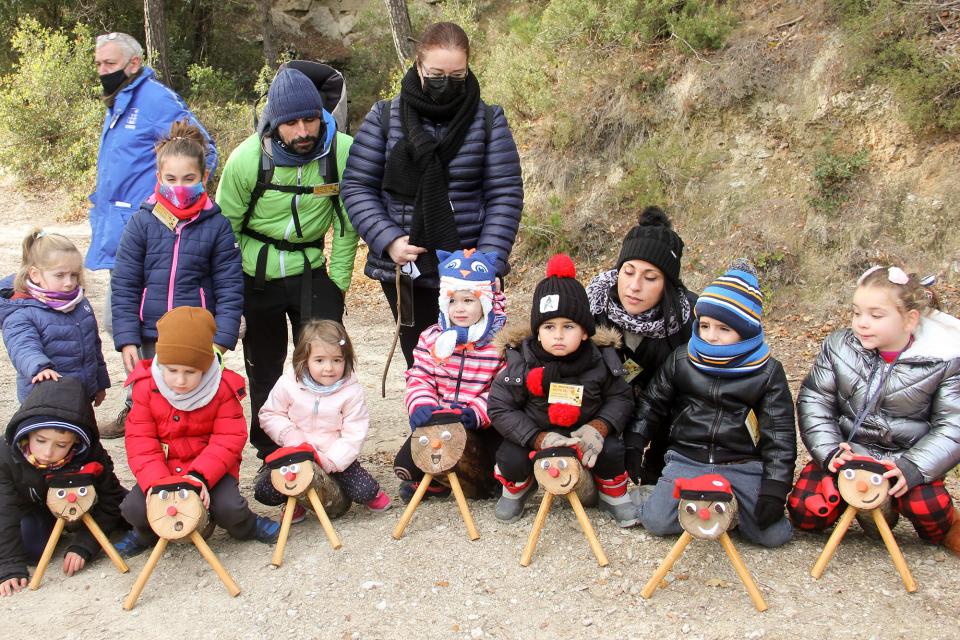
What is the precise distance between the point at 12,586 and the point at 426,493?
1.99m

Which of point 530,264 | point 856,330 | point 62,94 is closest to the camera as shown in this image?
point 856,330

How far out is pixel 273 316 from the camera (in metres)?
4.68

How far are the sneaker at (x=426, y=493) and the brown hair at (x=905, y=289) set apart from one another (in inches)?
91.7

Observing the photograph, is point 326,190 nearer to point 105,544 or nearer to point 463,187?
point 463,187

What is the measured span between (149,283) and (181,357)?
802 mm

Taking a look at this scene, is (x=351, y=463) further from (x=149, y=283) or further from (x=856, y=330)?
(x=856, y=330)

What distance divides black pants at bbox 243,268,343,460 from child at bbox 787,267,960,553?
2617mm

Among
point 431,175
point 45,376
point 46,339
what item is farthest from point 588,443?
point 46,339

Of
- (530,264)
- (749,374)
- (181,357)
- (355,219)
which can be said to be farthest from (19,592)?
(530,264)

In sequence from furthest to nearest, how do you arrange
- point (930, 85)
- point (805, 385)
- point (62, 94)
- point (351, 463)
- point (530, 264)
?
point (62, 94)
point (530, 264)
point (930, 85)
point (351, 463)
point (805, 385)

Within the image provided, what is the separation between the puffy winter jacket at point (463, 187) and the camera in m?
4.29

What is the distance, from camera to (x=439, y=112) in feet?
13.8

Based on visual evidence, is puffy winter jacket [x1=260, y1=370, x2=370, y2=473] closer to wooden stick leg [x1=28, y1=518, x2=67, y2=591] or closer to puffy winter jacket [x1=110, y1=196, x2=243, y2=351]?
puffy winter jacket [x1=110, y1=196, x2=243, y2=351]

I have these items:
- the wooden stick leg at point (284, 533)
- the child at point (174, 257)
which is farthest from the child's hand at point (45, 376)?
the wooden stick leg at point (284, 533)
